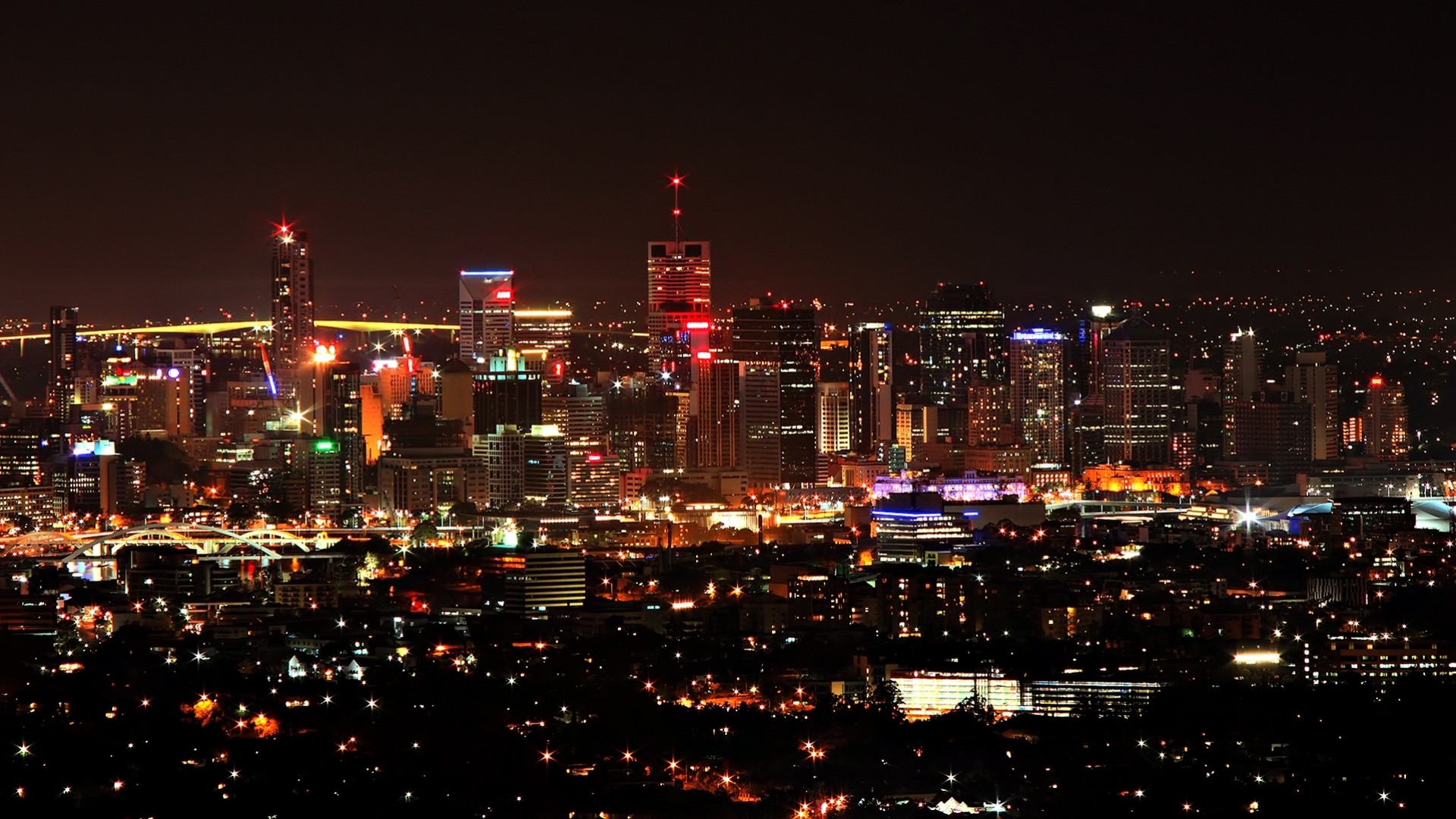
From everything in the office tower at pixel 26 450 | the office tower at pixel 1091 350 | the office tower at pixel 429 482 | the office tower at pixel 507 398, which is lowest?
the office tower at pixel 429 482

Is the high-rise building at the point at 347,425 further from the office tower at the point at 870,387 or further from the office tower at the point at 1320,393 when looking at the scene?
the office tower at the point at 1320,393

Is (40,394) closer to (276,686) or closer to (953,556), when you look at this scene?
(953,556)

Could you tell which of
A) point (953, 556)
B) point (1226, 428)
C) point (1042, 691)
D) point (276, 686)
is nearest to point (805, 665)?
point (1042, 691)

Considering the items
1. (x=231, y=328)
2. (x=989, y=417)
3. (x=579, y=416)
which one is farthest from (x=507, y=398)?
(x=231, y=328)

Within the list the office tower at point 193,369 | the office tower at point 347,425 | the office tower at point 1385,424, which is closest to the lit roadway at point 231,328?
the office tower at point 193,369

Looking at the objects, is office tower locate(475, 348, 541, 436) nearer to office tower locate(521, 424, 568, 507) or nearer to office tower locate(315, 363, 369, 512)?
office tower locate(521, 424, 568, 507)

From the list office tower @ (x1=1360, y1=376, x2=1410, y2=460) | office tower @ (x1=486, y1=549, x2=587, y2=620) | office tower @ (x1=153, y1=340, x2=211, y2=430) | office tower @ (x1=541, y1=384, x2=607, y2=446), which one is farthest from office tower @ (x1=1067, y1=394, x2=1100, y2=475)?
office tower @ (x1=486, y1=549, x2=587, y2=620)

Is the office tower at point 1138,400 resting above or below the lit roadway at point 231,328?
below
